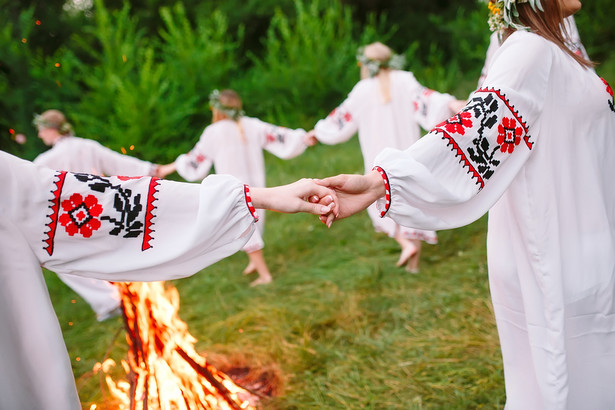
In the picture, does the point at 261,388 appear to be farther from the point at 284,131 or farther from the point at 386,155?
the point at 284,131

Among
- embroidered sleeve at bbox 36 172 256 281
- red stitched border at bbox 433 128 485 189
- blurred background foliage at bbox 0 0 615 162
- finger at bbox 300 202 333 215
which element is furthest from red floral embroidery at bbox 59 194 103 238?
blurred background foliage at bbox 0 0 615 162

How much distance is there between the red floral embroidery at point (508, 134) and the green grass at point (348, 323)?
1.74 metres

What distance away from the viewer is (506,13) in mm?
2146

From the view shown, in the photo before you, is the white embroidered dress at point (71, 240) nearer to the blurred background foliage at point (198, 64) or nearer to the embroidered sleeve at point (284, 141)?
the embroidered sleeve at point (284, 141)

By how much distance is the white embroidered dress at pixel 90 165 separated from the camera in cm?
543

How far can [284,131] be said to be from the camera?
6.17 meters

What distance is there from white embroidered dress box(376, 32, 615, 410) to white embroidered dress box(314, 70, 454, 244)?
10.3 feet

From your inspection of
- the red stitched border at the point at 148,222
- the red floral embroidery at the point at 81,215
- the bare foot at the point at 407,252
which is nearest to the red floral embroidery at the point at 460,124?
the red stitched border at the point at 148,222

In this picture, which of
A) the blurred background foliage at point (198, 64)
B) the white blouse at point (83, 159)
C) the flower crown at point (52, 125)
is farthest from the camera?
the blurred background foliage at point (198, 64)

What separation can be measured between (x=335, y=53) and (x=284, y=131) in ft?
26.4

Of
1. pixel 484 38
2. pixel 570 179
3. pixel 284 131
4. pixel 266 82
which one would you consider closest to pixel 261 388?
pixel 570 179

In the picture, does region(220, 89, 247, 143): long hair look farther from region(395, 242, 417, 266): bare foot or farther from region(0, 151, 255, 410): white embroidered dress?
region(0, 151, 255, 410): white embroidered dress

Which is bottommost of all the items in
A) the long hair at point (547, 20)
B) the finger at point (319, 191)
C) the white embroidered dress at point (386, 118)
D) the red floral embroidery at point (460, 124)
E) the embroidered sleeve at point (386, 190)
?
the embroidered sleeve at point (386, 190)

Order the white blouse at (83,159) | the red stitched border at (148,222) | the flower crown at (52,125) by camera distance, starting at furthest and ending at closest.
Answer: the flower crown at (52,125)
the white blouse at (83,159)
the red stitched border at (148,222)
